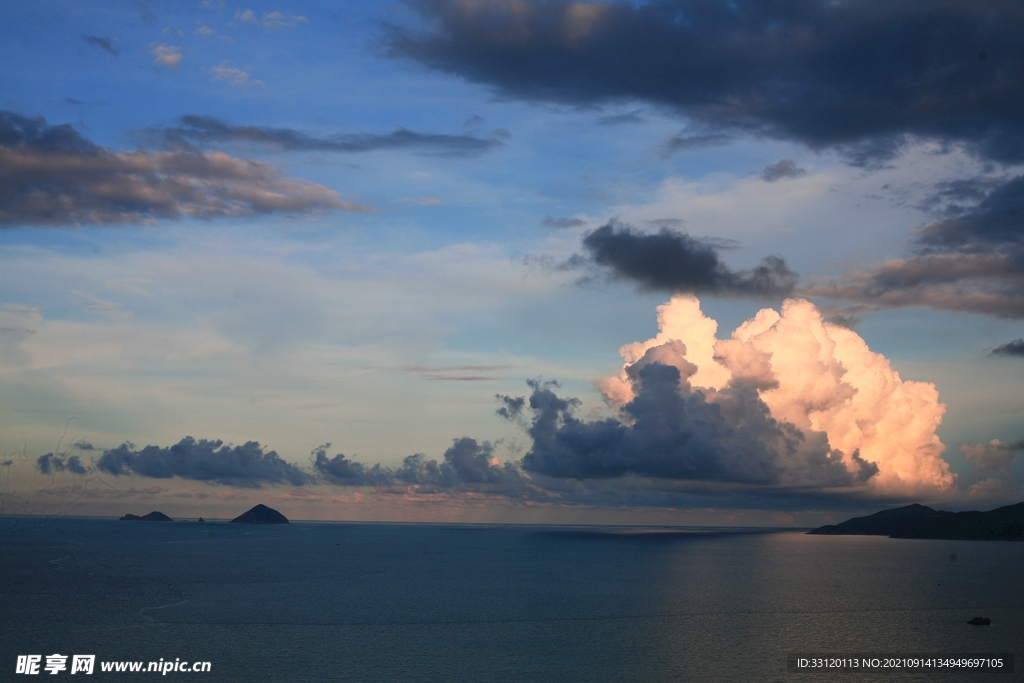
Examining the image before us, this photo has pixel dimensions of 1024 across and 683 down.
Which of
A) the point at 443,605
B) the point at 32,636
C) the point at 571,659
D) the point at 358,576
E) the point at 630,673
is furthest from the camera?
the point at 358,576

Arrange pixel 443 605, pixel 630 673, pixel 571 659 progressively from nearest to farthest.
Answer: pixel 630 673 → pixel 571 659 → pixel 443 605

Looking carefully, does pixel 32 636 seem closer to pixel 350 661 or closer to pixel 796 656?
pixel 350 661

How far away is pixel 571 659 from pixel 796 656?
94.6ft

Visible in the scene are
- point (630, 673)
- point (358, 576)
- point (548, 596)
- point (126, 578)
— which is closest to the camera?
point (630, 673)

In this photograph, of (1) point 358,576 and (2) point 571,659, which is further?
(1) point 358,576

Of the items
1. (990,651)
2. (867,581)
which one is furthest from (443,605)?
(867,581)

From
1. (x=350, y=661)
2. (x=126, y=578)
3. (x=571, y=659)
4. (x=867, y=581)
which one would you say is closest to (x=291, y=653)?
(x=350, y=661)

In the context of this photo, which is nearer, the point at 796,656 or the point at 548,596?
the point at 796,656

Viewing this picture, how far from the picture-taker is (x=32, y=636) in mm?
98812

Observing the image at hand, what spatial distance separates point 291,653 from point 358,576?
3998 inches

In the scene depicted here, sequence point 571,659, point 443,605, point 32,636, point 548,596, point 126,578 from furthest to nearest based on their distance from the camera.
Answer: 1. point 126,578
2. point 548,596
3. point 443,605
4. point 32,636
5. point 571,659

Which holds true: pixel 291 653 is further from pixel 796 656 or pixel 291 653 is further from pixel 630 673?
pixel 796 656

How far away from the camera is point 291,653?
302ft

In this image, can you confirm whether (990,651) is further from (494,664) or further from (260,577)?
(260,577)
